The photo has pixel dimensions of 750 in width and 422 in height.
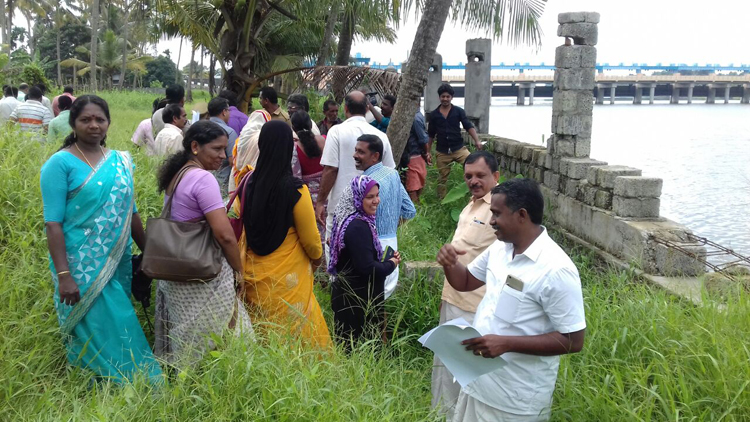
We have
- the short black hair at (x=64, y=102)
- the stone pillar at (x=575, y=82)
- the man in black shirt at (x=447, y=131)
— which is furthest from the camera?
the man in black shirt at (x=447, y=131)

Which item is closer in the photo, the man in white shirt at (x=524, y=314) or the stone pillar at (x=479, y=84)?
the man in white shirt at (x=524, y=314)

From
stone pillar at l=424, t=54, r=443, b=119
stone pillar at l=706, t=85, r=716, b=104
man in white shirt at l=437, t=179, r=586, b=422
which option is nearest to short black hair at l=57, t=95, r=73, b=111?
man in white shirt at l=437, t=179, r=586, b=422

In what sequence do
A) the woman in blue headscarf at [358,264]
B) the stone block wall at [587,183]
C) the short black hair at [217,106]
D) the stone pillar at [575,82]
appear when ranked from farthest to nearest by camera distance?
the stone pillar at [575,82], the short black hair at [217,106], the stone block wall at [587,183], the woman in blue headscarf at [358,264]

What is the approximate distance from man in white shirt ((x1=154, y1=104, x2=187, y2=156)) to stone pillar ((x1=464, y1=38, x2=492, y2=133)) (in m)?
7.19

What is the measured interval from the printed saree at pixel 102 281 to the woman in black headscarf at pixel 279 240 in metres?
0.68

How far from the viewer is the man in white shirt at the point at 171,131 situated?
6.45m

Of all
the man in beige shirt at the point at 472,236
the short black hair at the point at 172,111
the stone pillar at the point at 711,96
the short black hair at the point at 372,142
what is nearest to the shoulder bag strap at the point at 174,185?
the short black hair at the point at 372,142

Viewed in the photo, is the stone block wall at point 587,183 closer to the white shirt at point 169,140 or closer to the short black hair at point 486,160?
the short black hair at point 486,160

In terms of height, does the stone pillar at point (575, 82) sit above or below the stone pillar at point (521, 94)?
below

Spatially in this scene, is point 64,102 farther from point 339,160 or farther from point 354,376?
A: point 354,376

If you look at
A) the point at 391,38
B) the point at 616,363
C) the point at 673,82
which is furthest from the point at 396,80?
the point at 673,82

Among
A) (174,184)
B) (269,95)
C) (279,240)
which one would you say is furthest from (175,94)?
(279,240)

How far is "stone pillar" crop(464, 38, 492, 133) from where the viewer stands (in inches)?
Result: 500

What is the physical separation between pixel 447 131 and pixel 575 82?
2.20 m
